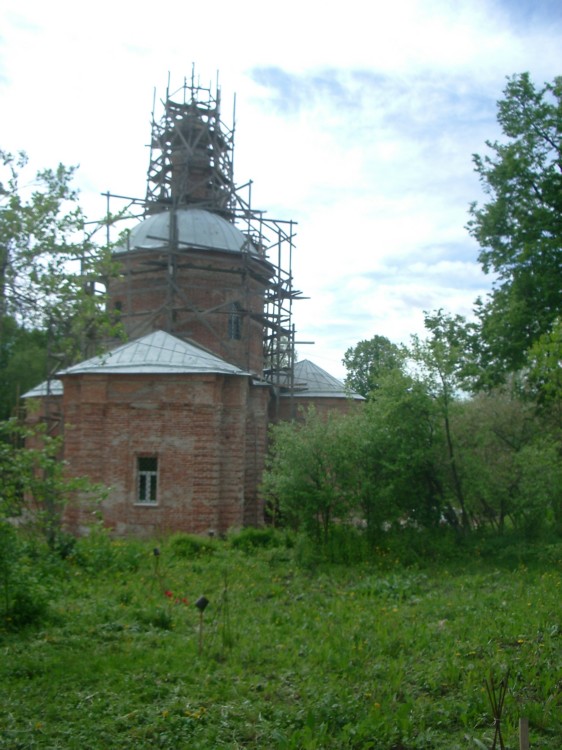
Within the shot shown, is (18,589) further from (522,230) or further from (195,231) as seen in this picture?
(195,231)

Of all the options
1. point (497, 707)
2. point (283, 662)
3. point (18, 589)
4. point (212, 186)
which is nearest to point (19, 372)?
point (212, 186)

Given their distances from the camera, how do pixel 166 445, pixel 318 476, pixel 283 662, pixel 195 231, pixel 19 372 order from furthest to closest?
pixel 19 372 → pixel 195 231 → pixel 166 445 → pixel 318 476 → pixel 283 662

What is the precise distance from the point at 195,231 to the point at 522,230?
13.4 meters

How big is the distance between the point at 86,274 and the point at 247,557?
9.84 m

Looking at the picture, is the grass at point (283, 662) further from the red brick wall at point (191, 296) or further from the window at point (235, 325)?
the window at point (235, 325)

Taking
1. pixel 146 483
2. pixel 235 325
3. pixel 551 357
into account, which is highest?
pixel 235 325

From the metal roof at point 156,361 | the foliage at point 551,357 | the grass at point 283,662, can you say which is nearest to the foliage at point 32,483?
the grass at point 283,662

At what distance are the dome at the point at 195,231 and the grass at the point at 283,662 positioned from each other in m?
15.6

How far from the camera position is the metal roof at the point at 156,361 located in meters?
20.8

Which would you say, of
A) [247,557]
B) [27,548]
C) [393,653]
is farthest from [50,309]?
[247,557]

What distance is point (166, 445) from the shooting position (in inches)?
811

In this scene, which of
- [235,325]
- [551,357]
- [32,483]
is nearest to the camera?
[32,483]

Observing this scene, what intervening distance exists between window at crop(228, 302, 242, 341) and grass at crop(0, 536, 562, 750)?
13674mm

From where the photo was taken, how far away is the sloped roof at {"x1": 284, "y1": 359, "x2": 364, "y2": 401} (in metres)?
29.0
